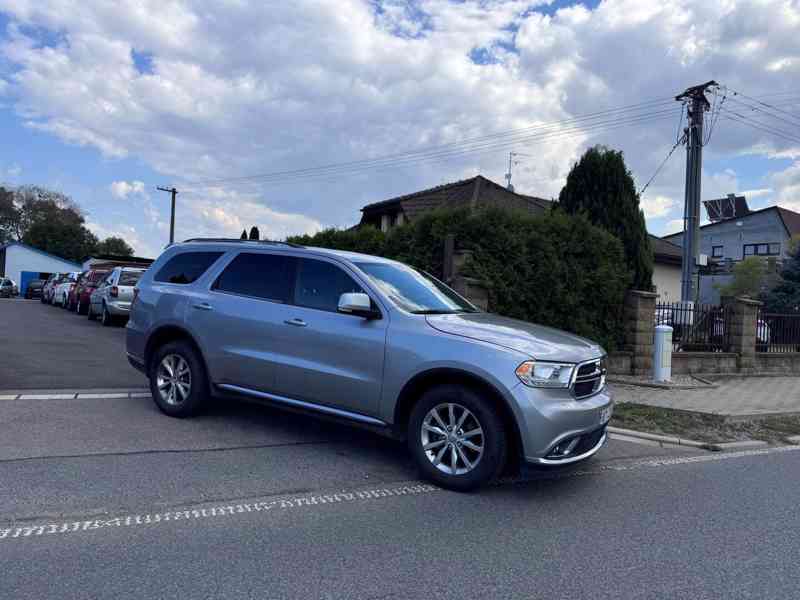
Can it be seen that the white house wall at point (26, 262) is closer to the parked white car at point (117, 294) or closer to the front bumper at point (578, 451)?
the parked white car at point (117, 294)

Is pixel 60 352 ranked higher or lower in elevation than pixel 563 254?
lower

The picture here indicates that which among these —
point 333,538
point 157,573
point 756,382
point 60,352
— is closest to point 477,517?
point 333,538

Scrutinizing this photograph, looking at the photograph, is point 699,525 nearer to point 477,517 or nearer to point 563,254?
point 477,517

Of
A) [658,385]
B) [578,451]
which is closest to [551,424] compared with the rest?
[578,451]

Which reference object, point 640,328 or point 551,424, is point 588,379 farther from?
point 640,328

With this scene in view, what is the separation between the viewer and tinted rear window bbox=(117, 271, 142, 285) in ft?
59.6

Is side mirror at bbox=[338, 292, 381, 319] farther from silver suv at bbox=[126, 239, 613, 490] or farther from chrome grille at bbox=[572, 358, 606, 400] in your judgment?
chrome grille at bbox=[572, 358, 606, 400]

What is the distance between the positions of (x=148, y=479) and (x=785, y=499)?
5.15m

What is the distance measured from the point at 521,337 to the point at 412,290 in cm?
134

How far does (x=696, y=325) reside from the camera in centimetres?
1408

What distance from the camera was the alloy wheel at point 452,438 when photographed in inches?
192

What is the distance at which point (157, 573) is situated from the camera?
3.39 m

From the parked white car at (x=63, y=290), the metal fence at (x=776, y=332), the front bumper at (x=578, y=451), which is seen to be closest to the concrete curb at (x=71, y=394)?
the front bumper at (x=578, y=451)

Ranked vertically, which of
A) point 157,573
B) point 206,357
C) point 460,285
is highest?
point 460,285
